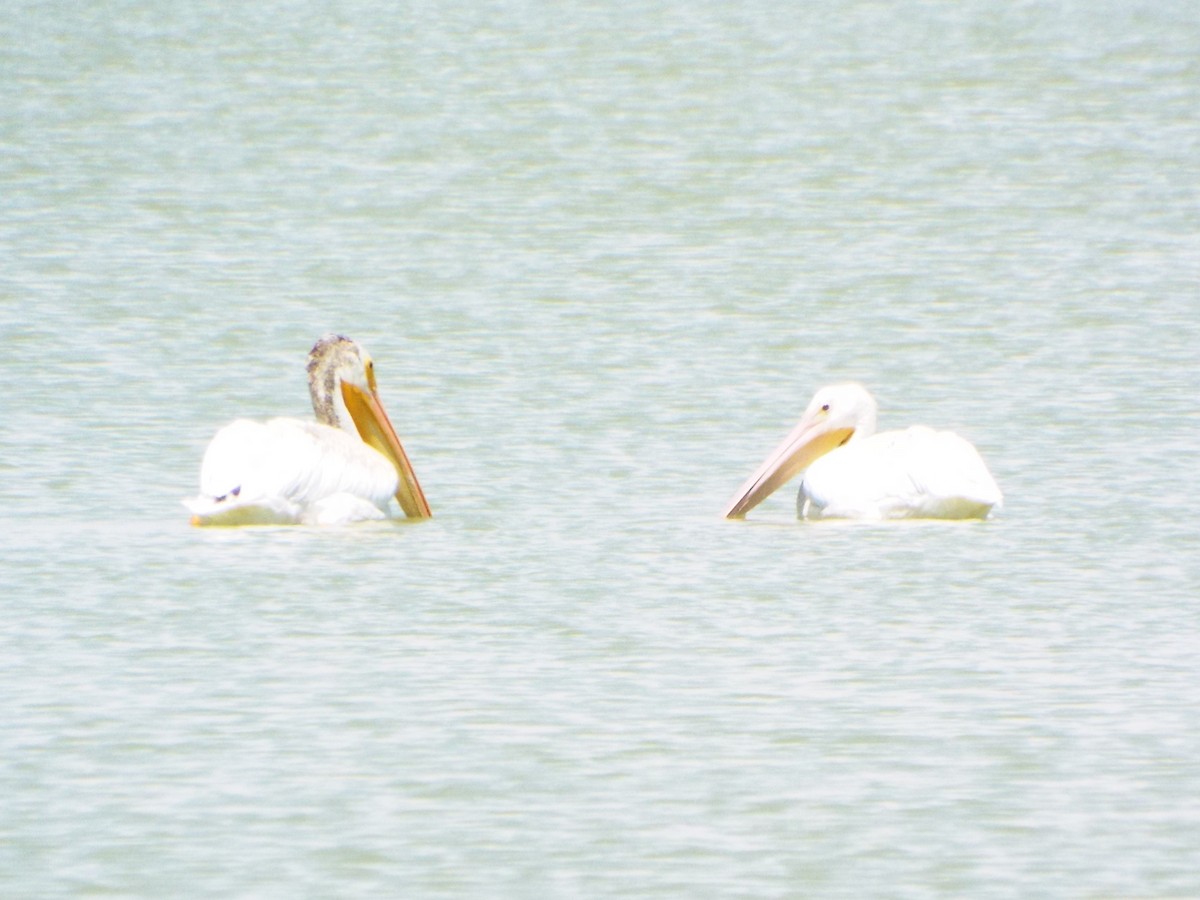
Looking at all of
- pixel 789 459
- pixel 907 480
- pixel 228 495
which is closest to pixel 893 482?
pixel 907 480

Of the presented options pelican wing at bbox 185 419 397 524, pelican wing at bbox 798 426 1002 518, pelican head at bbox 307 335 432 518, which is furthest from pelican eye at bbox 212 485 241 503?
pelican wing at bbox 798 426 1002 518

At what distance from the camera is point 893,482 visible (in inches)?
241

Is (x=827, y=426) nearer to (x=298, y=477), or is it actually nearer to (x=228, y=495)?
(x=298, y=477)

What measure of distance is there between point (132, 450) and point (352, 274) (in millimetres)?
3030

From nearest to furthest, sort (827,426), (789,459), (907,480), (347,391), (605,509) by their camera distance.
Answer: (907,480)
(605,509)
(789,459)
(827,426)
(347,391)

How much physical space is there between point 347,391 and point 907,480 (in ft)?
4.92

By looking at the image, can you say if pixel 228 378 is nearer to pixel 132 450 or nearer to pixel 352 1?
pixel 132 450

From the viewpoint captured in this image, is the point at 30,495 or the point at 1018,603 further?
the point at 30,495

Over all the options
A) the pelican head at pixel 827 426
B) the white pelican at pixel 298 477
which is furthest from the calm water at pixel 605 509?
the pelican head at pixel 827 426

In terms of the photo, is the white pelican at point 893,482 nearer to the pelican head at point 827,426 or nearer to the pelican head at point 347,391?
the pelican head at point 827,426

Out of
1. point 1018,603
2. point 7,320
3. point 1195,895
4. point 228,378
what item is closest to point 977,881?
point 1195,895

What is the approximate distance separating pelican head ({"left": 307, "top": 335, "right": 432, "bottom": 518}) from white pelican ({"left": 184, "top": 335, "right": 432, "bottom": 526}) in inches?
4.6

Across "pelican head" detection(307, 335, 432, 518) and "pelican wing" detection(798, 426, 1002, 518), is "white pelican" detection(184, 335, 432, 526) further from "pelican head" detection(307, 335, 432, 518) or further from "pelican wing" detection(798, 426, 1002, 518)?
"pelican wing" detection(798, 426, 1002, 518)

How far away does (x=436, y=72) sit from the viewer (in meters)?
16.1
